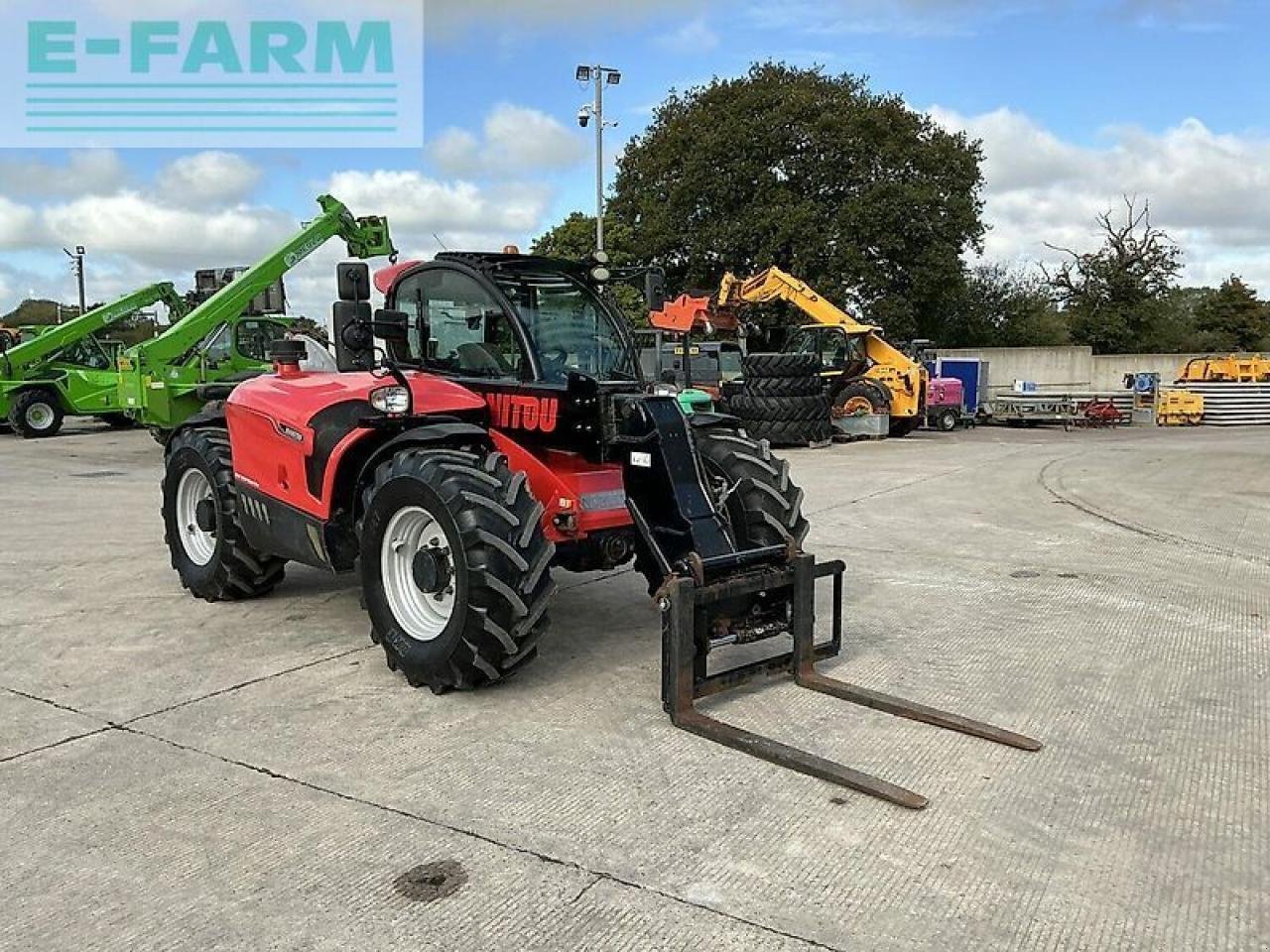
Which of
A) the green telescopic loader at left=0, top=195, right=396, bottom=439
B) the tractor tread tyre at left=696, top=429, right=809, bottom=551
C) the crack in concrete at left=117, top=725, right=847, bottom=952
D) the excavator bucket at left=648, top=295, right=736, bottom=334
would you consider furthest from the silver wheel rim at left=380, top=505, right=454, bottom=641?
the excavator bucket at left=648, top=295, right=736, bottom=334

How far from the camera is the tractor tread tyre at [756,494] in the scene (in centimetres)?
556

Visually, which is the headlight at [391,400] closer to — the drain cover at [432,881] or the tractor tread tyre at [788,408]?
the drain cover at [432,881]

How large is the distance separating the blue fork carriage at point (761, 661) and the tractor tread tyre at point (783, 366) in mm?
14139

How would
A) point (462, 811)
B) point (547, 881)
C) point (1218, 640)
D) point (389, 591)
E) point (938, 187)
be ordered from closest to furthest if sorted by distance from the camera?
1. point (547, 881)
2. point (462, 811)
3. point (389, 591)
4. point (1218, 640)
5. point (938, 187)

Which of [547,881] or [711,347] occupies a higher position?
[711,347]

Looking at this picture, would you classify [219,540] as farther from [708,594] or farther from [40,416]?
[40,416]

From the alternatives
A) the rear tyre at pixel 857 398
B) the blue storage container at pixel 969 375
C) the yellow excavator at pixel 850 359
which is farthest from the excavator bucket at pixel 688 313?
the blue storage container at pixel 969 375

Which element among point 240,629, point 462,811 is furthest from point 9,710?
point 462,811

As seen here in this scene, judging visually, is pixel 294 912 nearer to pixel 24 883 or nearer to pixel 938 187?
pixel 24 883

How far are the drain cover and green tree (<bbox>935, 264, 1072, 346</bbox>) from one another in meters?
40.9

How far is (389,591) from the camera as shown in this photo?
5.20 metres

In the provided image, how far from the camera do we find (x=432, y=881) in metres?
3.26

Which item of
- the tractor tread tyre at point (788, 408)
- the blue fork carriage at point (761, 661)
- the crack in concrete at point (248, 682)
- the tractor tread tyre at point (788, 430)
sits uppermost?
the tractor tread tyre at point (788, 408)

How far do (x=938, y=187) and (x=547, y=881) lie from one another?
110 ft
